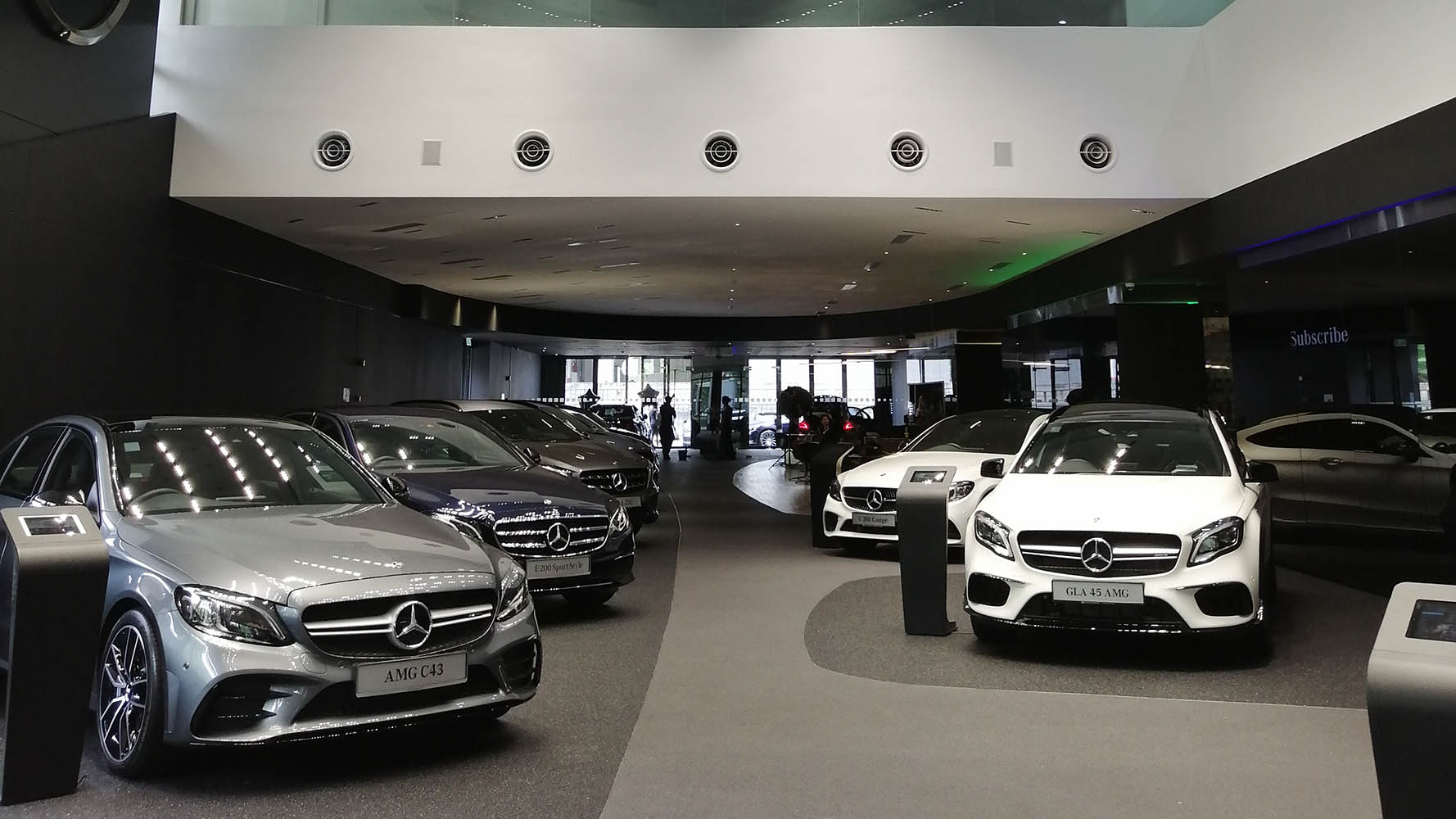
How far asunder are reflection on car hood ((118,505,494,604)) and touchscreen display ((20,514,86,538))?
0.96ft

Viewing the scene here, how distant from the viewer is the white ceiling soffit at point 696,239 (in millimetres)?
10523

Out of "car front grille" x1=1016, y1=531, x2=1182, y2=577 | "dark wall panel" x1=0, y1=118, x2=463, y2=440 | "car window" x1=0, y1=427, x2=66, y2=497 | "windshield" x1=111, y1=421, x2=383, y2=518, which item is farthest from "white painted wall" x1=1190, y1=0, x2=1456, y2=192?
A: "dark wall panel" x1=0, y1=118, x2=463, y2=440

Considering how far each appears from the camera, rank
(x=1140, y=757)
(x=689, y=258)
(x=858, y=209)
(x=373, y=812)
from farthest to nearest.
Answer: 1. (x=689, y=258)
2. (x=858, y=209)
3. (x=1140, y=757)
4. (x=373, y=812)

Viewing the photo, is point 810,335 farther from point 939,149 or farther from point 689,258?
point 939,149

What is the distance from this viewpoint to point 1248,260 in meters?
9.75

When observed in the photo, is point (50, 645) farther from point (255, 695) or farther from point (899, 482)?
point (899, 482)

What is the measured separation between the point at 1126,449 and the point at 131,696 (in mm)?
5476

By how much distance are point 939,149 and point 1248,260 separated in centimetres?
349

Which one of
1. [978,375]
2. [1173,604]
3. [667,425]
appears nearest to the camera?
[1173,604]

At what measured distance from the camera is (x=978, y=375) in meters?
20.2

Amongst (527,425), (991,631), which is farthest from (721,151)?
(991,631)

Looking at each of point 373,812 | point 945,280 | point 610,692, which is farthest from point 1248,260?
point 373,812

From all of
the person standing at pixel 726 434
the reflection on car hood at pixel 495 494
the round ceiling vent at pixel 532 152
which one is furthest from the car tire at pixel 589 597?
the person standing at pixel 726 434

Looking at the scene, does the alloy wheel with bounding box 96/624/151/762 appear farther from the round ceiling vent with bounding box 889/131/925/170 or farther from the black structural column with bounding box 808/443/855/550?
the round ceiling vent with bounding box 889/131/925/170
